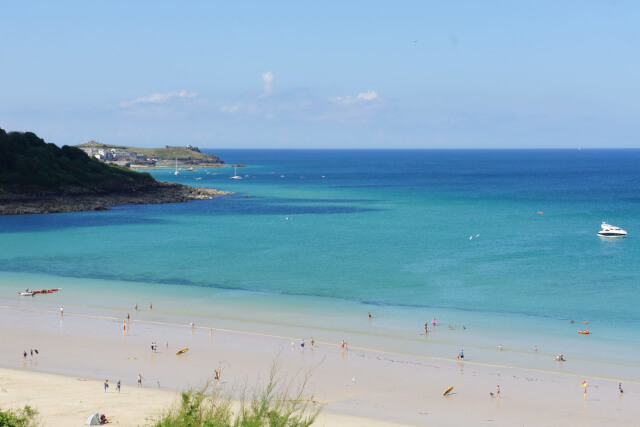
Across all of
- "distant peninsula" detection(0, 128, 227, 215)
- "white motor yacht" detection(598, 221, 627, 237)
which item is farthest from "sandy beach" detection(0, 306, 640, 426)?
"distant peninsula" detection(0, 128, 227, 215)

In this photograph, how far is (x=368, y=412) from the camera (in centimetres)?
3106

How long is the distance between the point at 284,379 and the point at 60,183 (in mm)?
91357

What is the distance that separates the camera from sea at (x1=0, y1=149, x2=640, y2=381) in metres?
43.6

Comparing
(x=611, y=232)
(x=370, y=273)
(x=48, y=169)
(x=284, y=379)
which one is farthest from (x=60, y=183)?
(x=284, y=379)

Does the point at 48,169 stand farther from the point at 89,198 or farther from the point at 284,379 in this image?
the point at 284,379

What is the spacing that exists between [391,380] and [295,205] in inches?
3478

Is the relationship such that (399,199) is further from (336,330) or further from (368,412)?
(368,412)

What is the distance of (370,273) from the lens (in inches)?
2447

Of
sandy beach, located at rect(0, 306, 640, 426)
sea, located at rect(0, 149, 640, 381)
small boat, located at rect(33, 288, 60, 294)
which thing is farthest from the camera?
small boat, located at rect(33, 288, 60, 294)

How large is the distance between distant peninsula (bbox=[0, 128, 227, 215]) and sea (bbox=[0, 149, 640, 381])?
654 centimetres

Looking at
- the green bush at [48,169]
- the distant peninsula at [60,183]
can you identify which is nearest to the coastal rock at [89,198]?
the distant peninsula at [60,183]

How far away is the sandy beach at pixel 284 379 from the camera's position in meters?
30.7

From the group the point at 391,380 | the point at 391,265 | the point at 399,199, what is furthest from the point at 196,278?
the point at 399,199

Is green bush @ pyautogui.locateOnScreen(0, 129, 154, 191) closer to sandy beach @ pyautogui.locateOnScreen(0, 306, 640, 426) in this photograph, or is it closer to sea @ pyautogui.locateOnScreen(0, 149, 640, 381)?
sea @ pyautogui.locateOnScreen(0, 149, 640, 381)
